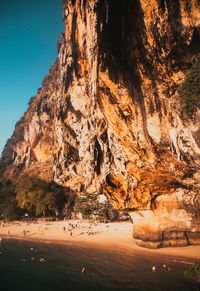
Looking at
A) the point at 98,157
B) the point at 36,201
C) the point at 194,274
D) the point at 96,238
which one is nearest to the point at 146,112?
the point at 98,157

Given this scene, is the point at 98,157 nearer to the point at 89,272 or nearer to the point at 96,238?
the point at 89,272

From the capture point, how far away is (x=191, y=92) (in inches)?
379

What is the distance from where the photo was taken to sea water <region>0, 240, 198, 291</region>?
11.7 m

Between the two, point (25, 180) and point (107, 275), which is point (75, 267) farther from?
point (25, 180)

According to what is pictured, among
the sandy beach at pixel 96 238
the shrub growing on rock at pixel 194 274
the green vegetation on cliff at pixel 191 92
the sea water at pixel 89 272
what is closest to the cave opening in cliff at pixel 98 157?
the sea water at pixel 89 272

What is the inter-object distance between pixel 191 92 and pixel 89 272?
45.5ft

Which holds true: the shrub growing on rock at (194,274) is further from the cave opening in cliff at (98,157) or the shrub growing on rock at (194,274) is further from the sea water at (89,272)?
the cave opening in cliff at (98,157)

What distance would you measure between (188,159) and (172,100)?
3.64m

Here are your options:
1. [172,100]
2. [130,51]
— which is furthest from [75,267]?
[130,51]

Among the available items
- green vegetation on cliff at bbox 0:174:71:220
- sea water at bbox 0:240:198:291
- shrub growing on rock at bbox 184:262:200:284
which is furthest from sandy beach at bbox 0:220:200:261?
green vegetation on cliff at bbox 0:174:71:220

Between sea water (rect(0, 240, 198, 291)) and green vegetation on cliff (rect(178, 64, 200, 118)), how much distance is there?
969cm

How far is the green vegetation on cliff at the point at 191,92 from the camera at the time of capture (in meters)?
9.31

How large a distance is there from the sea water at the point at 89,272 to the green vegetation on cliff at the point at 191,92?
9.69 meters

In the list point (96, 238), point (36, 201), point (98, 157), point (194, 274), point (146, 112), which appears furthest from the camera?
point (36, 201)
